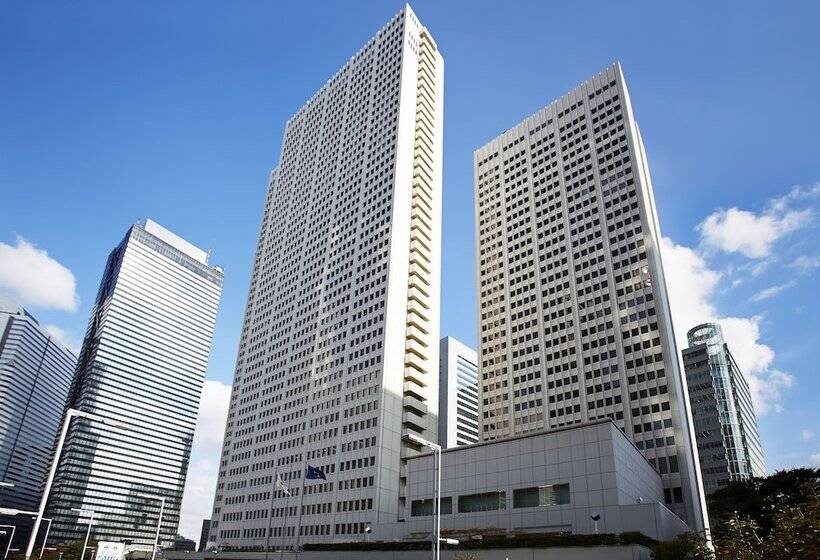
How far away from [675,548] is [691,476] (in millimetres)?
54678

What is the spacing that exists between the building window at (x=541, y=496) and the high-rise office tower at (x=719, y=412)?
346 ft

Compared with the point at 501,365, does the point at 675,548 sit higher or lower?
lower

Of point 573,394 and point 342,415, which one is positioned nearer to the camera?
point 342,415

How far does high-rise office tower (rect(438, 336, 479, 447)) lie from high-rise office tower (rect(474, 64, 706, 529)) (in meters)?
34.2

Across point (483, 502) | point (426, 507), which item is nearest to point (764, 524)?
point (483, 502)

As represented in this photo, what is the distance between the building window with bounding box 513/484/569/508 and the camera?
68062 mm

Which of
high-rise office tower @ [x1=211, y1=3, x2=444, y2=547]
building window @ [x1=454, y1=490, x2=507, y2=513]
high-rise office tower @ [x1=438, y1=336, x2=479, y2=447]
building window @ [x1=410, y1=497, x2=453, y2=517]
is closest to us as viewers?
building window @ [x1=454, y1=490, x2=507, y2=513]

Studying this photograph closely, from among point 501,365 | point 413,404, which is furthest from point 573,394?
point 413,404

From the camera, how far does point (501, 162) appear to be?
15775 centimetres

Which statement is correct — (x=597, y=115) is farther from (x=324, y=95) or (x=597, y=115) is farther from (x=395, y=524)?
(x=395, y=524)

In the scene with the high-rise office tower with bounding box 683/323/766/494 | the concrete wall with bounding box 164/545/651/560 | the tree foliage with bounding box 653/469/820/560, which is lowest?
the concrete wall with bounding box 164/545/651/560

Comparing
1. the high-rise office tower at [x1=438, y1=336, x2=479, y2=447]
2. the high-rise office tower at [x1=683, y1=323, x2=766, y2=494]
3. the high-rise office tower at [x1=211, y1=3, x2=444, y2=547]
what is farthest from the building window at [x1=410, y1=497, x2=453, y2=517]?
the high-rise office tower at [x1=683, y1=323, x2=766, y2=494]

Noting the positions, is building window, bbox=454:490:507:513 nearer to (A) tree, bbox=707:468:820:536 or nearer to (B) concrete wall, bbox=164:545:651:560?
(B) concrete wall, bbox=164:545:651:560

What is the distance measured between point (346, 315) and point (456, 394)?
63.6 metres
